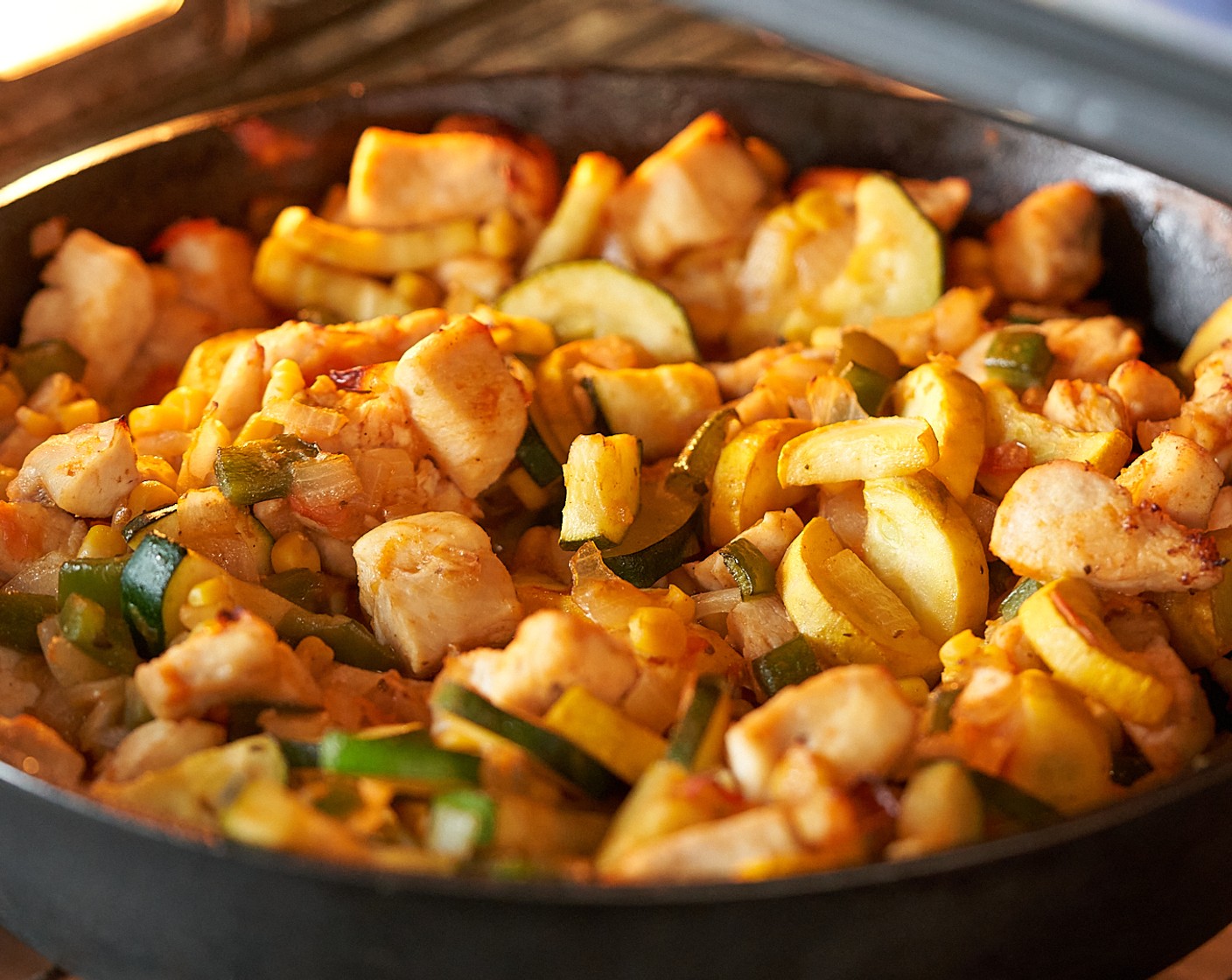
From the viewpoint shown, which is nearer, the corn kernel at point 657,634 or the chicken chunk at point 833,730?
the chicken chunk at point 833,730

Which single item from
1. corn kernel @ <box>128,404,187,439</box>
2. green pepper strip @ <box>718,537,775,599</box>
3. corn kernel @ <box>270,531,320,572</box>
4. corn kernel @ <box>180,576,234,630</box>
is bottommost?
green pepper strip @ <box>718,537,775,599</box>

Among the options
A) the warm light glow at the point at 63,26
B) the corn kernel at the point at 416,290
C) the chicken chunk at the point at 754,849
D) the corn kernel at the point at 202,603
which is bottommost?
the chicken chunk at the point at 754,849

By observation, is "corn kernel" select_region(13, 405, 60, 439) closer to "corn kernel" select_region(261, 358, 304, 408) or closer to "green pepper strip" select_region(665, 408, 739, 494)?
"corn kernel" select_region(261, 358, 304, 408)

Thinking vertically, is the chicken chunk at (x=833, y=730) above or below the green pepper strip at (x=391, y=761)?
below

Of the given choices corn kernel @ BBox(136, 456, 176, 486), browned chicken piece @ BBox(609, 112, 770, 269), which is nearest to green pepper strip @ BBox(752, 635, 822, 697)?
corn kernel @ BBox(136, 456, 176, 486)

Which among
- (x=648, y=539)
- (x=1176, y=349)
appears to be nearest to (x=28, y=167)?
(x=648, y=539)

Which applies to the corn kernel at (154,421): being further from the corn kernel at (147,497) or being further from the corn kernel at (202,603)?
the corn kernel at (202,603)

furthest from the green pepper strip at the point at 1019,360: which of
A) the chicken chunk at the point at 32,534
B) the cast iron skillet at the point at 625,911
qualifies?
the chicken chunk at the point at 32,534

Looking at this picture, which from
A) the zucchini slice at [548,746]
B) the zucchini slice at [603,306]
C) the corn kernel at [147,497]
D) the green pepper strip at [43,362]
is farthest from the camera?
the zucchini slice at [603,306]
